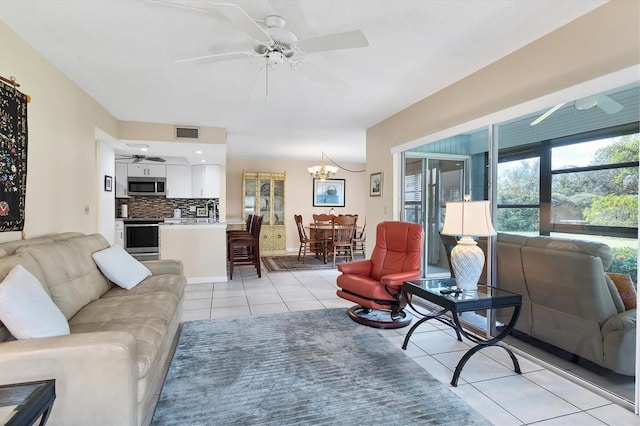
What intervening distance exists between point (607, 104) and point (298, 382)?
107 inches

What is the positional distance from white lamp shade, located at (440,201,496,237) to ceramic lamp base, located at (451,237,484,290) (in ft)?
0.36

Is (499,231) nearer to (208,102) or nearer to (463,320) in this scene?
(463,320)

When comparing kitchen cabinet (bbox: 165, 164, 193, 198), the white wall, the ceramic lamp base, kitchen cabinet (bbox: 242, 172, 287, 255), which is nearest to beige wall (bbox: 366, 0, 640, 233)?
the ceramic lamp base

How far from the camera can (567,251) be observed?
239 cm

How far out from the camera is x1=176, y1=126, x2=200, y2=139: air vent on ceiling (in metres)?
4.84

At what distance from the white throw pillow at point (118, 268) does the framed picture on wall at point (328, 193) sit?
234 inches

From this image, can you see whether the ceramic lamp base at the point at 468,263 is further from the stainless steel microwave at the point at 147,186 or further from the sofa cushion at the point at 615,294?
the stainless steel microwave at the point at 147,186

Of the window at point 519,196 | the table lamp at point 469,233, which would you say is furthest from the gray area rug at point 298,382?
the window at point 519,196

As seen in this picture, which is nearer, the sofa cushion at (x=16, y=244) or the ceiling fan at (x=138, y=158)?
the sofa cushion at (x=16, y=244)

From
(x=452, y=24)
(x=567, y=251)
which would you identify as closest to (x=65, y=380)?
(x=452, y=24)

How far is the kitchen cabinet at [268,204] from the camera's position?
7914mm

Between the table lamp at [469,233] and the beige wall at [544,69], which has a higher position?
the beige wall at [544,69]

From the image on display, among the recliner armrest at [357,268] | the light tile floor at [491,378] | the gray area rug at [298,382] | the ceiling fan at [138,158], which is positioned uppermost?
the ceiling fan at [138,158]

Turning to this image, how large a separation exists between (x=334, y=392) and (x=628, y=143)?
7.85 ft
